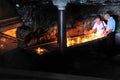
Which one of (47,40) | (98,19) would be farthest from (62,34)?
(98,19)

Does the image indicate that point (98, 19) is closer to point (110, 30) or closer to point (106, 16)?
point (106, 16)

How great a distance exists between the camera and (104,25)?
519 centimetres

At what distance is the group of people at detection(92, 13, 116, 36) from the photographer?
518 cm

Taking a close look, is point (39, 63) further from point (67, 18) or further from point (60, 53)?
point (67, 18)

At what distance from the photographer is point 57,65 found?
4129 mm

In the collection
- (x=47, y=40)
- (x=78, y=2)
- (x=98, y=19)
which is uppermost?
(x=78, y=2)

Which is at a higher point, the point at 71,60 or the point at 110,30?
the point at 110,30

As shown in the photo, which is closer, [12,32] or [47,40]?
[12,32]

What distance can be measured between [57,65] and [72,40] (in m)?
1.06

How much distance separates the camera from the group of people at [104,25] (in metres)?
5.18

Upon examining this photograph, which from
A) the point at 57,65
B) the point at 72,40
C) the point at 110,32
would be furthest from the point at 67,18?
the point at 57,65

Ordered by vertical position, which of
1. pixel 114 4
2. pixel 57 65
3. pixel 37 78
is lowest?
pixel 57 65

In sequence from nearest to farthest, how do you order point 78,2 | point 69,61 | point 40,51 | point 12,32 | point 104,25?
point 69,61
point 78,2
point 12,32
point 40,51
point 104,25

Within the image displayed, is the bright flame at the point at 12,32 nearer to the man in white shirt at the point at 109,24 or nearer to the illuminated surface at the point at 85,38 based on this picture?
the illuminated surface at the point at 85,38
